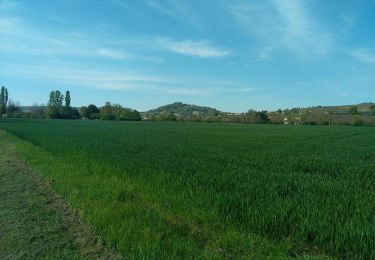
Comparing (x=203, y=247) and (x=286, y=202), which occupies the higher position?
(x=286, y=202)

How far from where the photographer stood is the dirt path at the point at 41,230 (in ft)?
20.9

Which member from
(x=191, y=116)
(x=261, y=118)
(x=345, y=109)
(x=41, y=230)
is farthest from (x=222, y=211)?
(x=345, y=109)

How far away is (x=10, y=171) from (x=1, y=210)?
734 cm

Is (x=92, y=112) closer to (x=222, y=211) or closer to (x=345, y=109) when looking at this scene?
(x=345, y=109)

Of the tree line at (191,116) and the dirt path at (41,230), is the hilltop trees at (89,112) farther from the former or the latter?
the dirt path at (41,230)

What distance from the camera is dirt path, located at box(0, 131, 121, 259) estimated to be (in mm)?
6369

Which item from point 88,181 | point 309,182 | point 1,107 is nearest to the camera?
point 309,182

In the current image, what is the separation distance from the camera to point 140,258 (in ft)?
19.4

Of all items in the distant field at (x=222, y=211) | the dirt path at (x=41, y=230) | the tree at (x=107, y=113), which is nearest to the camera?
the distant field at (x=222, y=211)

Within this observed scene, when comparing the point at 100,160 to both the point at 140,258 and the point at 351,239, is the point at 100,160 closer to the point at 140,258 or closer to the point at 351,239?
the point at 140,258

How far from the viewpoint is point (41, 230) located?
7492 mm

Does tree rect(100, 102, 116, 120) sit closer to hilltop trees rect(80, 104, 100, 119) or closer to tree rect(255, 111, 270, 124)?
hilltop trees rect(80, 104, 100, 119)

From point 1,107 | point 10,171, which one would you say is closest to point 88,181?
point 10,171

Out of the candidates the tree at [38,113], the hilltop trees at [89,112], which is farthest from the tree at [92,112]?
the tree at [38,113]
